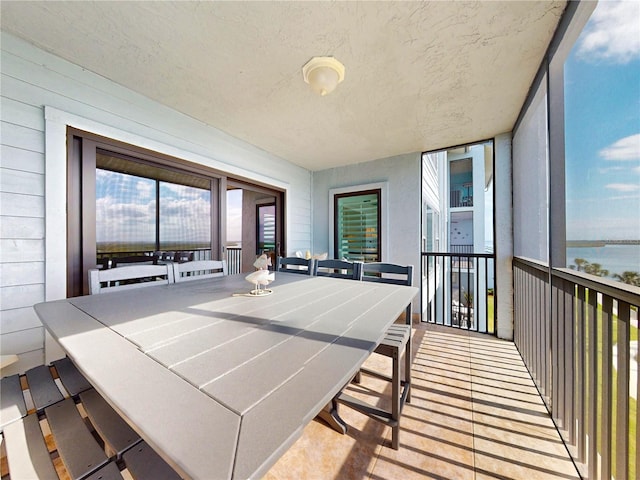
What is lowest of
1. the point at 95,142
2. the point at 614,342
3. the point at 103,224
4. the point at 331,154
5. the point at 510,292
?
the point at 510,292

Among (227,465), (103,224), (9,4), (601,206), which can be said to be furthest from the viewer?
(103,224)

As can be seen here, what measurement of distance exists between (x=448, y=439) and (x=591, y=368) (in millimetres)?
873

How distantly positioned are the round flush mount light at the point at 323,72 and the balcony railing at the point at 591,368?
1.96m

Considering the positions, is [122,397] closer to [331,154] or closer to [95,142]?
[95,142]

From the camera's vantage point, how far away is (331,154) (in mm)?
4008

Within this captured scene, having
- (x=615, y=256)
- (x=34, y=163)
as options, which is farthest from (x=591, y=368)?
(x=34, y=163)

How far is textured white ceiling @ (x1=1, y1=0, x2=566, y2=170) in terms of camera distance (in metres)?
A: 1.51

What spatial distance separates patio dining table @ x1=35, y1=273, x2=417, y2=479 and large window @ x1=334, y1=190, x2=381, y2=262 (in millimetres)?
2929

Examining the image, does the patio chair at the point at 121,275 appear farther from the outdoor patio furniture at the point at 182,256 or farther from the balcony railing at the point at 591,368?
the balcony railing at the point at 591,368

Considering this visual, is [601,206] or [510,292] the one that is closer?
[601,206]

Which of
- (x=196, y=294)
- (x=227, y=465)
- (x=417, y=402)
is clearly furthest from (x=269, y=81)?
(x=417, y=402)

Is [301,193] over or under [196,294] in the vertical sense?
over

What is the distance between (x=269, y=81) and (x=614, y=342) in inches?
110

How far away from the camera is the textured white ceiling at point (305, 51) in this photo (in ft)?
4.96
